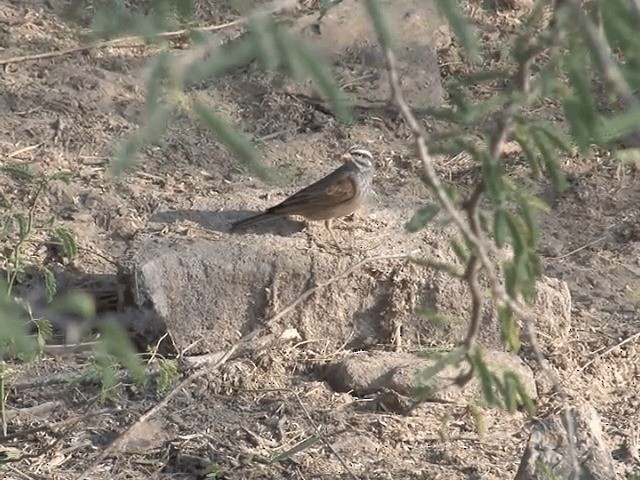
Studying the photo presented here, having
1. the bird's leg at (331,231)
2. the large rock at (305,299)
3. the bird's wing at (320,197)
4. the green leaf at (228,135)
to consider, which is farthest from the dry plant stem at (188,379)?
the green leaf at (228,135)

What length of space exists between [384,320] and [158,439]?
1.31 metres

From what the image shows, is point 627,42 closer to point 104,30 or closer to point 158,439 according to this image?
point 104,30

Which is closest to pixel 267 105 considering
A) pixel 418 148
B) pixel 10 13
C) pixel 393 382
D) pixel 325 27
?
pixel 325 27

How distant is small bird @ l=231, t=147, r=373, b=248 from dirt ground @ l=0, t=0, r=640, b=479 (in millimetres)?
338

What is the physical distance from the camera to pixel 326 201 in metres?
6.65

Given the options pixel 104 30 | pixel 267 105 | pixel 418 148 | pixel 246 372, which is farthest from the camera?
pixel 267 105

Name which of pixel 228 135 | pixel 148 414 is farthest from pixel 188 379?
pixel 228 135

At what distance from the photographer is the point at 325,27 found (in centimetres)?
865

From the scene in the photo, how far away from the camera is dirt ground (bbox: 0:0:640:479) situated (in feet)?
17.6

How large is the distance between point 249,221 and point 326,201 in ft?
1.38

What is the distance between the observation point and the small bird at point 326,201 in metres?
6.55

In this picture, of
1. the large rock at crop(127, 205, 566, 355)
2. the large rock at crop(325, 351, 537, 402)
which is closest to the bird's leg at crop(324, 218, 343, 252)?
the large rock at crop(127, 205, 566, 355)

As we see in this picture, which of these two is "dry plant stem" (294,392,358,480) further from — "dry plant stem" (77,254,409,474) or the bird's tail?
the bird's tail

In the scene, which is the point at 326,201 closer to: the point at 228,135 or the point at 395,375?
the point at 395,375
